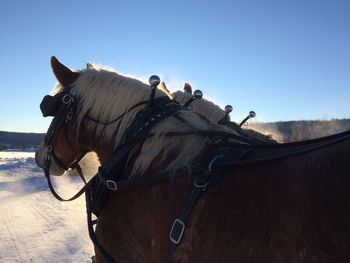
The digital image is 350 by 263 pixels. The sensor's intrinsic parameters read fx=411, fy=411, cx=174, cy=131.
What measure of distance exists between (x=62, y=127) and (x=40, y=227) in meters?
3.67

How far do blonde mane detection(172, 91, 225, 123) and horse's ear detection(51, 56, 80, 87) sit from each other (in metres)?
1.41

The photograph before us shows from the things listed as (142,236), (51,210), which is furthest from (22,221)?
(142,236)

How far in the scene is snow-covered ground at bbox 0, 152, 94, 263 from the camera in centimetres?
497

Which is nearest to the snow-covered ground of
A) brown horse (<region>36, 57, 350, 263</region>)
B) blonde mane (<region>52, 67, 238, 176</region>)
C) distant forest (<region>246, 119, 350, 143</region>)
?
brown horse (<region>36, 57, 350, 263</region>)

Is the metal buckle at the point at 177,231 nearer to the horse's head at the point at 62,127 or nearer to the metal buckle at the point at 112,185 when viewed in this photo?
the metal buckle at the point at 112,185

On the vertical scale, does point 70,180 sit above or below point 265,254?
below

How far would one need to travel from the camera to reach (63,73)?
3.06 m

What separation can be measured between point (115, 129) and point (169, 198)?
2.67 feet

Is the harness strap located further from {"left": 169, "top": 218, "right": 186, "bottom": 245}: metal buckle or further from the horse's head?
the horse's head

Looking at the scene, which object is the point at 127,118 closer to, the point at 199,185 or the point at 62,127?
the point at 62,127

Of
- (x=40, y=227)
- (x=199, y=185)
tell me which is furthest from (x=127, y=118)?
(x=40, y=227)

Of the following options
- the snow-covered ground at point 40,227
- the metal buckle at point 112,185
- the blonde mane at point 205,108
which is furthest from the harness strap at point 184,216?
the snow-covered ground at point 40,227

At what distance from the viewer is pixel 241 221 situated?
176 centimetres

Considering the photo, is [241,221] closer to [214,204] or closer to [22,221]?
[214,204]
